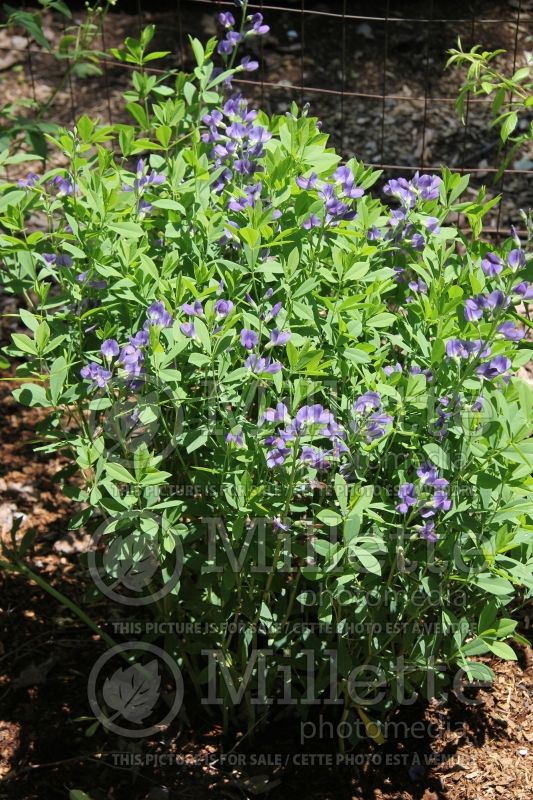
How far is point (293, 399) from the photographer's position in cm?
233

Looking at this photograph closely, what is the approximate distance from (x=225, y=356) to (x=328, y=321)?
265 millimetres

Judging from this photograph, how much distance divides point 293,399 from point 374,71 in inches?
169

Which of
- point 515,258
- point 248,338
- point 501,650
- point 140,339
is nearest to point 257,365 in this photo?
point 248,338

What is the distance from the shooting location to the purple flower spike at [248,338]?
233 centimetres

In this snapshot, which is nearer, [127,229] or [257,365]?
[257,365]

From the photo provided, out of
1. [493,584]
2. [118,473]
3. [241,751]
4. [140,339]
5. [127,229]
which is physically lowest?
[241,751]

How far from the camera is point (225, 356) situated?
7.86ft

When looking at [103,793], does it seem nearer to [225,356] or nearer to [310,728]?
[310,728]

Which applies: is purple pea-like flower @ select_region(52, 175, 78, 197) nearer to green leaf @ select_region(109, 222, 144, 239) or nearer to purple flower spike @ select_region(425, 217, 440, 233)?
green leaf @ select_region(109, 222, 144, 239)

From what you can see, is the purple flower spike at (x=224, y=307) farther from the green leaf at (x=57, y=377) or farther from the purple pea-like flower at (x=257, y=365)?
the green leaf at (x=57, y=377)

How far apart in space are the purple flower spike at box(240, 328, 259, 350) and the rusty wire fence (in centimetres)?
314

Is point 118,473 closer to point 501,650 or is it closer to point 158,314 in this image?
point 158,314

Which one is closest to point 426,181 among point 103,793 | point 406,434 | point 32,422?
point 406,434

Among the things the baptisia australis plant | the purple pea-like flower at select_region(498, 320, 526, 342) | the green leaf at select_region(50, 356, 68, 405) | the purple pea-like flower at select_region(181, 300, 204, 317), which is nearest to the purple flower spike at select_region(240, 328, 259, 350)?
the baptisia australis plant
